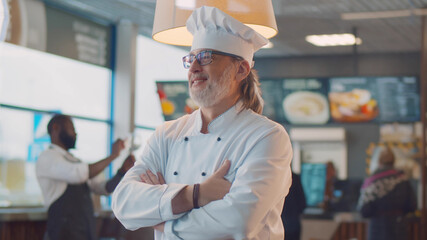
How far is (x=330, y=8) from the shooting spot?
20.6 ft

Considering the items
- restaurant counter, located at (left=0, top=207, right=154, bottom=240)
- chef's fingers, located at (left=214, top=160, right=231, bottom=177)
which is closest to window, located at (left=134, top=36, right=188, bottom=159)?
restaurant counter, located at (left=0, top=207, right=154, bottom=240)

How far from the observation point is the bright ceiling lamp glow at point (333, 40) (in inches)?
299

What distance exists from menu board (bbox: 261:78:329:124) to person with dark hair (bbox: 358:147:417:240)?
1.65 m

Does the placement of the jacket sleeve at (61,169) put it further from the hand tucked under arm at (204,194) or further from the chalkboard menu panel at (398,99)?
the chalkboard menu panel at (398,99)

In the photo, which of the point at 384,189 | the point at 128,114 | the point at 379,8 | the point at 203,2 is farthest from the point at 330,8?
the point at 203,2

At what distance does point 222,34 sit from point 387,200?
12.4ft

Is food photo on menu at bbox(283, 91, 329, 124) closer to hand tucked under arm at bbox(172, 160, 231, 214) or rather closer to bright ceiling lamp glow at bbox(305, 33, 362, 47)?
bright ceiling lamp glow at bbox(305, 33, 362, 47)

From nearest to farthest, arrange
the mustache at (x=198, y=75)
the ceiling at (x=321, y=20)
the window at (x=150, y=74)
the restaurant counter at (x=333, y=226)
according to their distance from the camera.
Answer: the mustache at (x=198, y=75), the ceiling at (x=321, y=20), the restaurant counter at (x=333, y=226), the window at (x=150, y=74)

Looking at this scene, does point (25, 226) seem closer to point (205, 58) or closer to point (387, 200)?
point (387, 200)

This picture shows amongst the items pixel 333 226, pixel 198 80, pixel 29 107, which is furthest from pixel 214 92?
pixel 333 226

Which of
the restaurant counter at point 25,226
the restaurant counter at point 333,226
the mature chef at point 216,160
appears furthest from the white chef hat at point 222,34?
the restaurant counter at point 333,226

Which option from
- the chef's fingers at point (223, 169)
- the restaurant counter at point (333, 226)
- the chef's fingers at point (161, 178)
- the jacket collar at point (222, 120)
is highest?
the jacket collar at point (222, 120)

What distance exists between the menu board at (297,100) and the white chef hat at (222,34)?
504 cm

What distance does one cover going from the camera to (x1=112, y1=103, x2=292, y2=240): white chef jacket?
172 centimetres
